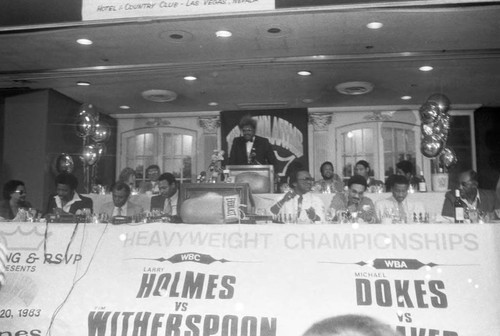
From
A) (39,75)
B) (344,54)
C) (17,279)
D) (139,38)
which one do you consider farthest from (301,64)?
(17,279)

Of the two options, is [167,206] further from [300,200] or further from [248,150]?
[248,150]

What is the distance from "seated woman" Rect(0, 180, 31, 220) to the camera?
5.34 meters

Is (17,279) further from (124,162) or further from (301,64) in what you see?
(124,162)

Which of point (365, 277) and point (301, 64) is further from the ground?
point (301, 64)

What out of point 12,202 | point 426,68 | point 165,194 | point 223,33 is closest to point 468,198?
point 426,68

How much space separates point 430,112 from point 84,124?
4.88 meters

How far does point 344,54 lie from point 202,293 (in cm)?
408

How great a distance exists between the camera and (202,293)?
7.77 feet

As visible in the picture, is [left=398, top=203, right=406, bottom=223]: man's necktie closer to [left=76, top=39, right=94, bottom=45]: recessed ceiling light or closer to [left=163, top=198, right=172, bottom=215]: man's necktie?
[left=163, top=198, right=172, bottom=215]: man's necktie

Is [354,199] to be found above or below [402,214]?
above

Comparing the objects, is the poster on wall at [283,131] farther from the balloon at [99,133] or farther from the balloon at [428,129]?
the balloon at [428,129]

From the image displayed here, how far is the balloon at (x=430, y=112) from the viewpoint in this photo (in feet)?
20.1

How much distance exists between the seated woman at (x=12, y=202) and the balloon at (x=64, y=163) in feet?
3.16

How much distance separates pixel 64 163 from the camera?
24.3 ft
